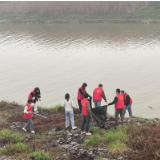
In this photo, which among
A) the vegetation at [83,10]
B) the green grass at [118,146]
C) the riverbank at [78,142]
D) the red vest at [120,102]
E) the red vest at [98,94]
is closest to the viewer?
the riverbank at [78,142]

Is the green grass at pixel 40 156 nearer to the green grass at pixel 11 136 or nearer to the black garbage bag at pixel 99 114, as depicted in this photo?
the green grass at pixel 11 136

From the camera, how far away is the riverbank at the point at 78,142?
8030mm

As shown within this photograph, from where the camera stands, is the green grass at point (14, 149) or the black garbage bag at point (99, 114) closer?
the green grass at point (14, 149)

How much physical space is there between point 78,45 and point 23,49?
8.94m

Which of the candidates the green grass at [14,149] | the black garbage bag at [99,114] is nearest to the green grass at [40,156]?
the green grass at [14,149]

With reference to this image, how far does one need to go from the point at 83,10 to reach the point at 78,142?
202 feet

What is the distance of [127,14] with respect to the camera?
2440 inches

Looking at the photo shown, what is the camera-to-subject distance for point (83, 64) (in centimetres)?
2950

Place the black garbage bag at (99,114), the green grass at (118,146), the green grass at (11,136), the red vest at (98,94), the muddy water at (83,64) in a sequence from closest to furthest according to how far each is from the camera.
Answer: the green grass at (118,146) → the green grass at (11,136) → the black garbage bag at (99,114) → the red vest at (98,94) → the muddy water at (83,64)

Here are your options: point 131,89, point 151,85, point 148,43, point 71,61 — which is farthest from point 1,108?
point 148,43

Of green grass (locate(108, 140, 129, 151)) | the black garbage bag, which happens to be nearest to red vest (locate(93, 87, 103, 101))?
the black garbage bag

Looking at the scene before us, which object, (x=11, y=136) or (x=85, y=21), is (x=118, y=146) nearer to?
(x=11, y=136)

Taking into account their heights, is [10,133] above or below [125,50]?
below

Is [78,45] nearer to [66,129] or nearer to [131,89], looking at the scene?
[131,89]
